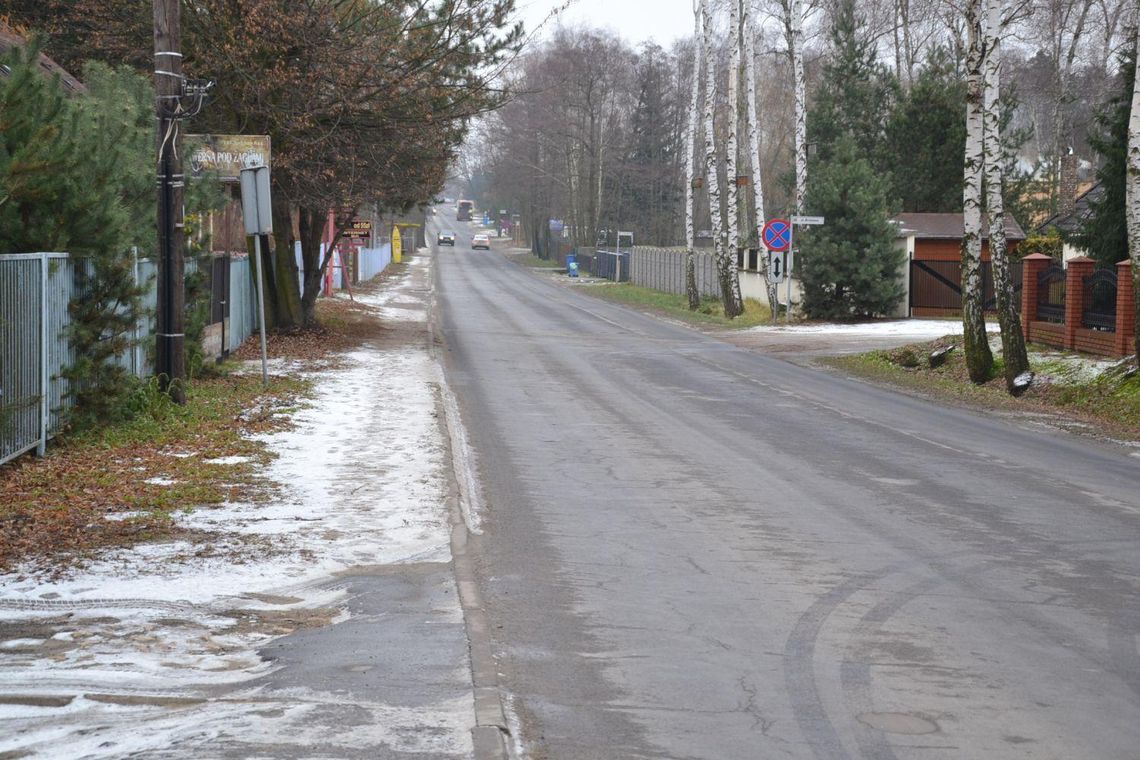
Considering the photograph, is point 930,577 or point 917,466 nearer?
point 930,577

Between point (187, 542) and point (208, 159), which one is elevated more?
point (208, 159)

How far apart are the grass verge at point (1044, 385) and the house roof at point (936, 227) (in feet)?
42.0

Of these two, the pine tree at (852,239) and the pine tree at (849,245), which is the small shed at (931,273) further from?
the pine tree at (852,239)

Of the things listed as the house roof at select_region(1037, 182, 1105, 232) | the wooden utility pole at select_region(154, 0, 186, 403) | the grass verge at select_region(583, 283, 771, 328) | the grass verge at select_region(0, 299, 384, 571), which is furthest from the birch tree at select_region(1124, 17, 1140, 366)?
the grass verge at select_region(583, 283, 771, 328)

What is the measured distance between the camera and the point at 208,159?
20.8 metres

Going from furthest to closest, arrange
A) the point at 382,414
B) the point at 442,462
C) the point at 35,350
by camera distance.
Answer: the point at 382,414
the point at 442,462
the point at 35,350

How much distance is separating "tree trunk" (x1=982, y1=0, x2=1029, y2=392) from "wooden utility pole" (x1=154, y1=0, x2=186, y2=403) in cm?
1213

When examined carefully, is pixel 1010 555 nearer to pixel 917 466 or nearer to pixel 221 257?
pixel 917 466

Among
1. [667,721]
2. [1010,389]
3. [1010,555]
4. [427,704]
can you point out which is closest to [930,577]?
[1010,555]

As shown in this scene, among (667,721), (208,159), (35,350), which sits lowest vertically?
(667,721)

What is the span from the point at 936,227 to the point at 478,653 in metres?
35.3

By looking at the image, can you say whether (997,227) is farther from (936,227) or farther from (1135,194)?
(936,227)

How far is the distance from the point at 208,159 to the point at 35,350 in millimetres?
9787

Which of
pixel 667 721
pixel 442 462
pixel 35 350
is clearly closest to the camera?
pixel 667 721
